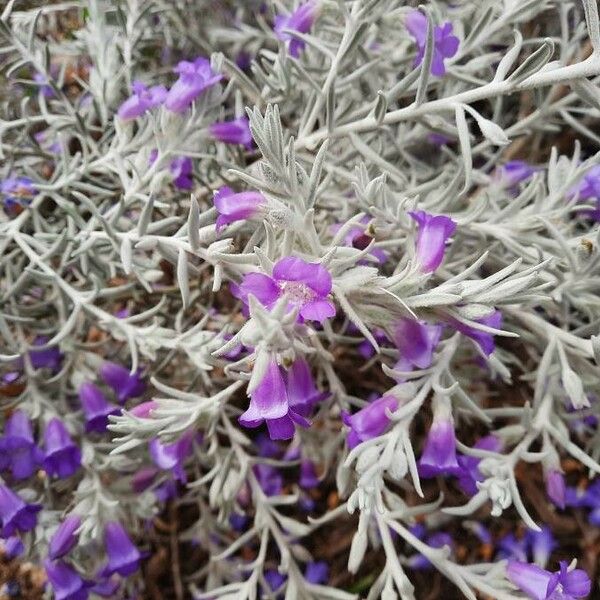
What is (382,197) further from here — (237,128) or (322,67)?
(322,67)

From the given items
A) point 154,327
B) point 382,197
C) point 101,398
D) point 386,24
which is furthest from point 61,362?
point 386,24

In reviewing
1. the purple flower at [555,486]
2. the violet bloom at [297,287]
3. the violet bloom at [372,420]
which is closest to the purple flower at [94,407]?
the violet bloom at [372,420]

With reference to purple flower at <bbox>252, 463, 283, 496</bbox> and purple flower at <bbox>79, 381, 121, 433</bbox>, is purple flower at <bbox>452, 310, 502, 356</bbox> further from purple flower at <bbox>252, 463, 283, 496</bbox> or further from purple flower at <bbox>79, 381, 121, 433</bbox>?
purple flower at <bbox>252, 463, 283, 496</bbox>

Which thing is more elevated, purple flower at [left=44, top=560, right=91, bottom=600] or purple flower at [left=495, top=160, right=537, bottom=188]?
purple flower at [left=495, top=160, right=537, bottom=188]

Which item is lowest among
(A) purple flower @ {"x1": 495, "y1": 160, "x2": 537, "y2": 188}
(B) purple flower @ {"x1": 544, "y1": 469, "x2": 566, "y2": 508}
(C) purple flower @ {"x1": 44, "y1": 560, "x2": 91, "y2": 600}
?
(C) purple flower @ {"x1": 44, "y1": 560, "x2": 91, "y2": 600}

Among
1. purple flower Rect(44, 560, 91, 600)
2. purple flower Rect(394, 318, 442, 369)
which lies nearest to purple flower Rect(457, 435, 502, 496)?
purple flower Rect(394, 318, 442, 369)

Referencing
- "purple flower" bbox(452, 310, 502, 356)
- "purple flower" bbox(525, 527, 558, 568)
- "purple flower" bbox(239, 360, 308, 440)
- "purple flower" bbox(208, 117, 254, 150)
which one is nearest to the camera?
"purple flower" bbox(239, 360, 308, 440)

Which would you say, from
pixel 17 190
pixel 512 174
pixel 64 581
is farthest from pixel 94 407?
Result: pixel 512 174
